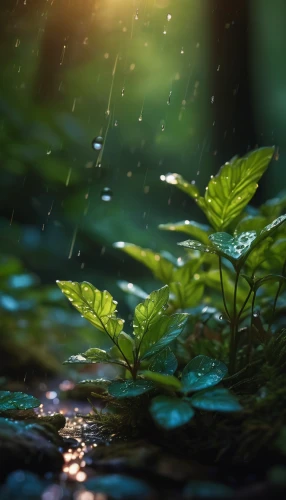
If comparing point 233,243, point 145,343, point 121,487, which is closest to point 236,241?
point 233,243

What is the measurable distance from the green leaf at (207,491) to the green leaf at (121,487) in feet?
0.21

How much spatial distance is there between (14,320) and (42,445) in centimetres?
156

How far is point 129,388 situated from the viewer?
0.88 meters

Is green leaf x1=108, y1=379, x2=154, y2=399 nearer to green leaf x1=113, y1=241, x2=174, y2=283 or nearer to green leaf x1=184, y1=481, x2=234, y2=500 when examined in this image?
green leaf x1=184, y1=481, x2=234, y2=500

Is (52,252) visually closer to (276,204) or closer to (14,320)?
(14,320)

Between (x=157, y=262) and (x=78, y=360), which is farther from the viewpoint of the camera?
(x=157, y=262)

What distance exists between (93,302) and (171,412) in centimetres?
32

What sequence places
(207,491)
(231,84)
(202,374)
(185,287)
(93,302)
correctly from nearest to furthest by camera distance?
(207,491) < (202,374) < (93,302) < (185,287) < (231,84)

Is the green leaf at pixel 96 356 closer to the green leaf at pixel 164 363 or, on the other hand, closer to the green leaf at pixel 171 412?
the green leaf at pixel 164 363

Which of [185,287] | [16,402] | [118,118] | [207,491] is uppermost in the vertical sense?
[118,118]

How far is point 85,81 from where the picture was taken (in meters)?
3.04

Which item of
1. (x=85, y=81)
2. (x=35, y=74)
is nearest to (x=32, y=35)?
(x=35, y=74)

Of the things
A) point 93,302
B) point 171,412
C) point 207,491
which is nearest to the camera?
point 207,491

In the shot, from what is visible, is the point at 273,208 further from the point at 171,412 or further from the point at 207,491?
the point at 207,491
